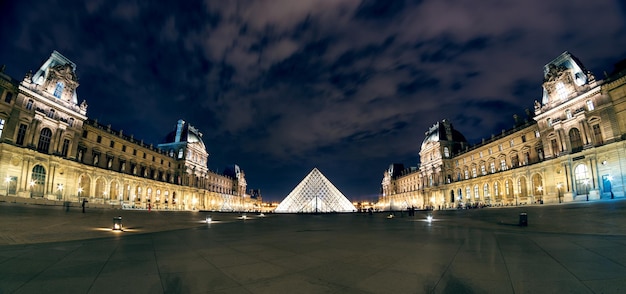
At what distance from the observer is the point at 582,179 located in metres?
29.2

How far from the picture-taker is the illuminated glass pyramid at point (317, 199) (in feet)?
162

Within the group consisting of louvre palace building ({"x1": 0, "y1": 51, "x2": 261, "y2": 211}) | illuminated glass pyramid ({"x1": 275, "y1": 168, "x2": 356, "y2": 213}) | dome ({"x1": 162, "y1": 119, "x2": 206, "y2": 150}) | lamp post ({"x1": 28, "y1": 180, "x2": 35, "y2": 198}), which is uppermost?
dome ({"x1": 162, "y1": 119, "x2": 206, "y2": 150})

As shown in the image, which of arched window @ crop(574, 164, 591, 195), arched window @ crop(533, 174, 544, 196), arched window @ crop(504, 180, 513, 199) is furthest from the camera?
arched window @ crop(504, 180, 513, 199)

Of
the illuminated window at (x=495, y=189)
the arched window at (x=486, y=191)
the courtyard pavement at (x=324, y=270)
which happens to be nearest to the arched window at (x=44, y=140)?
the courtyard pavement at (x=324, y=270)

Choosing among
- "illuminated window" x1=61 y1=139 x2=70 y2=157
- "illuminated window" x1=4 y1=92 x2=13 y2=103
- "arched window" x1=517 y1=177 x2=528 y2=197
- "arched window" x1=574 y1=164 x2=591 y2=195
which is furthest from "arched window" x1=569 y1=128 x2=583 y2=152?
"illuminated window" x1=4 y1=92 x2=13 y2=103

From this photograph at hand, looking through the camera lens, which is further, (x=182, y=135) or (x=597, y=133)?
(x=182, y=135)

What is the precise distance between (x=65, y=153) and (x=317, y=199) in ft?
119

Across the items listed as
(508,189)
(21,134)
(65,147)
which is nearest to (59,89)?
(65,147)

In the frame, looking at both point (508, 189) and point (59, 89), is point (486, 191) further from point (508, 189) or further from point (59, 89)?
point (59, 89)

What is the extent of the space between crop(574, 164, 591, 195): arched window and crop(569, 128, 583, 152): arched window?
2013mm

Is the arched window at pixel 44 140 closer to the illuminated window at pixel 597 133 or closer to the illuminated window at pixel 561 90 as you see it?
the illuminated window at pixel 597 133

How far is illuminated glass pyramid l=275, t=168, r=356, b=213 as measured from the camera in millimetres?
49406

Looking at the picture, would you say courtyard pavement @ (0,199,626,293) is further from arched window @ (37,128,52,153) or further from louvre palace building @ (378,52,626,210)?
arched window @ (37,128,52,153)

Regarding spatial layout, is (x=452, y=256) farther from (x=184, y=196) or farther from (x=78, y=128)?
(x=184, y=196)
